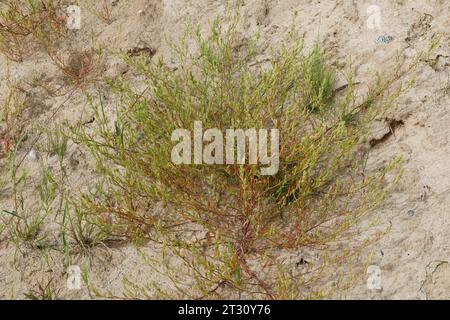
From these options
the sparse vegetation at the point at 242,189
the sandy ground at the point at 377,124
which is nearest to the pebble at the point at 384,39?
the sandy ground at the point at 377,124

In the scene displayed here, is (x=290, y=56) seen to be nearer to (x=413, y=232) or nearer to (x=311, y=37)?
(x=311, y=37)

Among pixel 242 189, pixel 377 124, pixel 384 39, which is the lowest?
pixel 242 189

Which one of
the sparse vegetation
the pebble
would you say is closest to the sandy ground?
the pebble

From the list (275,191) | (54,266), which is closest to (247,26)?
(275,191)

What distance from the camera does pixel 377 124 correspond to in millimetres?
2762

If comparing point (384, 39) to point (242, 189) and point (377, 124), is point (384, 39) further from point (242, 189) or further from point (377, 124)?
point (242, 189)

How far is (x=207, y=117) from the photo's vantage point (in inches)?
102

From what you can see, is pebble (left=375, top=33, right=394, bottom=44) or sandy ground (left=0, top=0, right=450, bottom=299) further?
pebble (left=375, top=33, right=394, bottom=44)

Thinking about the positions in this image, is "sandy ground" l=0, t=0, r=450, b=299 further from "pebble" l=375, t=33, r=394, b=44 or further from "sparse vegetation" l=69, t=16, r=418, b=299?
"sparse vegetation" l=69, t=16, r=418, b=299

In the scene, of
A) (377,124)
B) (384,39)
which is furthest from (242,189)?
(384,39)

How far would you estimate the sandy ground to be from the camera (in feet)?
7.75

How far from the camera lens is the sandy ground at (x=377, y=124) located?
93.0 inches

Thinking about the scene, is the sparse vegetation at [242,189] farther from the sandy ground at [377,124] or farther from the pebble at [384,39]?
the pebble at [384,39]

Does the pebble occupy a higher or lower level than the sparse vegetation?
higher
